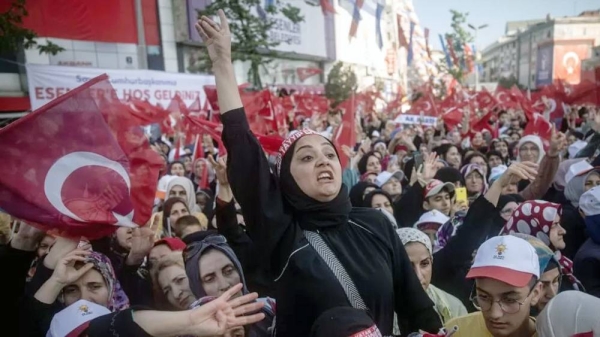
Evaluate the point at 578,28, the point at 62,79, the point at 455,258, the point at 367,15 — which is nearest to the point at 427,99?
the point at 62,79

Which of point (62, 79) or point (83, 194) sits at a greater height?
point (62, 79)

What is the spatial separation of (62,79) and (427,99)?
336 inches

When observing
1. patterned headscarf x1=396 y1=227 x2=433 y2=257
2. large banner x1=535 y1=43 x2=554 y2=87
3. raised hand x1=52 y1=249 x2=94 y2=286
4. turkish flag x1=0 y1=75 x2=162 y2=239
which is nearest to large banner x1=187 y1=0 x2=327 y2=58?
turkish flag x1=0 y1=75 x2=162 y2=239

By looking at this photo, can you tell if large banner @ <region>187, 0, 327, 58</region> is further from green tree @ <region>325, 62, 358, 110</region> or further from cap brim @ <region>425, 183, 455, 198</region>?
cap brim @ <region>425, 183, 455, 198</region>

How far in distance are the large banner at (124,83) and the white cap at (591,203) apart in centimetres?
839

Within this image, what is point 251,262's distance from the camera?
187 centimetres

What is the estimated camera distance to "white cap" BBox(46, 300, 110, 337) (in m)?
1.89

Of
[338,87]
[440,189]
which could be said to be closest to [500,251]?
[440,189]

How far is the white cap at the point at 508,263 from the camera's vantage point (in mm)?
1761

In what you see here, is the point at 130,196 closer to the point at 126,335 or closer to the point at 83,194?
the point at 83,194

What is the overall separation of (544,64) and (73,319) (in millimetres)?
73880

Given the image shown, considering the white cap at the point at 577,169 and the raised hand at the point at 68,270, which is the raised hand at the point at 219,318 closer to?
the raised hand at the point at 68,270

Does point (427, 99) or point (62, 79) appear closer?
point (62, 79)

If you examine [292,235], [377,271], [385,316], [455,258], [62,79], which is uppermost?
[62,79]
